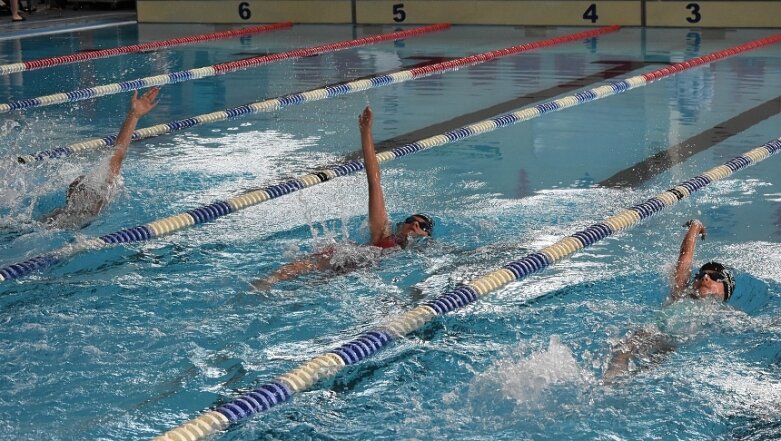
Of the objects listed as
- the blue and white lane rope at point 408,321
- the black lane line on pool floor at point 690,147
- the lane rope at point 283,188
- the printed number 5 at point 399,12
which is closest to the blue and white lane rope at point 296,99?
the lane rope at point 283,188

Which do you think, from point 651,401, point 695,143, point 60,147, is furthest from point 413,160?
point 651,401

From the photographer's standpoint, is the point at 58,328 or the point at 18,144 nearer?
the point at 58,328

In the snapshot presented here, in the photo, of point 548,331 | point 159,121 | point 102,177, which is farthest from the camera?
point 159,121

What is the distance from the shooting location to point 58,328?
4070mm

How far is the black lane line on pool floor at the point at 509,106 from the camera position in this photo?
7238 mm

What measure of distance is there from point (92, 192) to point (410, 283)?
174cm

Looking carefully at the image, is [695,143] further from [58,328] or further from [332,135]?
[58,328]

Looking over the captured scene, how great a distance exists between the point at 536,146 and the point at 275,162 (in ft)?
5.27

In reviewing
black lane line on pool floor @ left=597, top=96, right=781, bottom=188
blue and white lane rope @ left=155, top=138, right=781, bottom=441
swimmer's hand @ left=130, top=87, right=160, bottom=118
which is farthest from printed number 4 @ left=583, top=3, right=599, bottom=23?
swimmer's hand @ left=130, top=87, right=160, bottom=118

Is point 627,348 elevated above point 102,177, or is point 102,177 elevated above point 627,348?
point 102,177

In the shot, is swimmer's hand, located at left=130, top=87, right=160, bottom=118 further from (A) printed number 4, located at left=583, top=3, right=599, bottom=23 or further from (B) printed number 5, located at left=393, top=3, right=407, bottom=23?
(B) printed number 5, located at left=393, top=3, right=407, bottom=23

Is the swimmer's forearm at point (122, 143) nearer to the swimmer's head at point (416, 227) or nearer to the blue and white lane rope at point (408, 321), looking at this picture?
the swimmer's head at point (416, 227)

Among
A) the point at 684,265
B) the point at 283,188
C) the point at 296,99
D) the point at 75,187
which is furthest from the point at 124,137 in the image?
the point at 296,99

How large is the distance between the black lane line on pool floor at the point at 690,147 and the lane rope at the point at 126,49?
6222 mm
